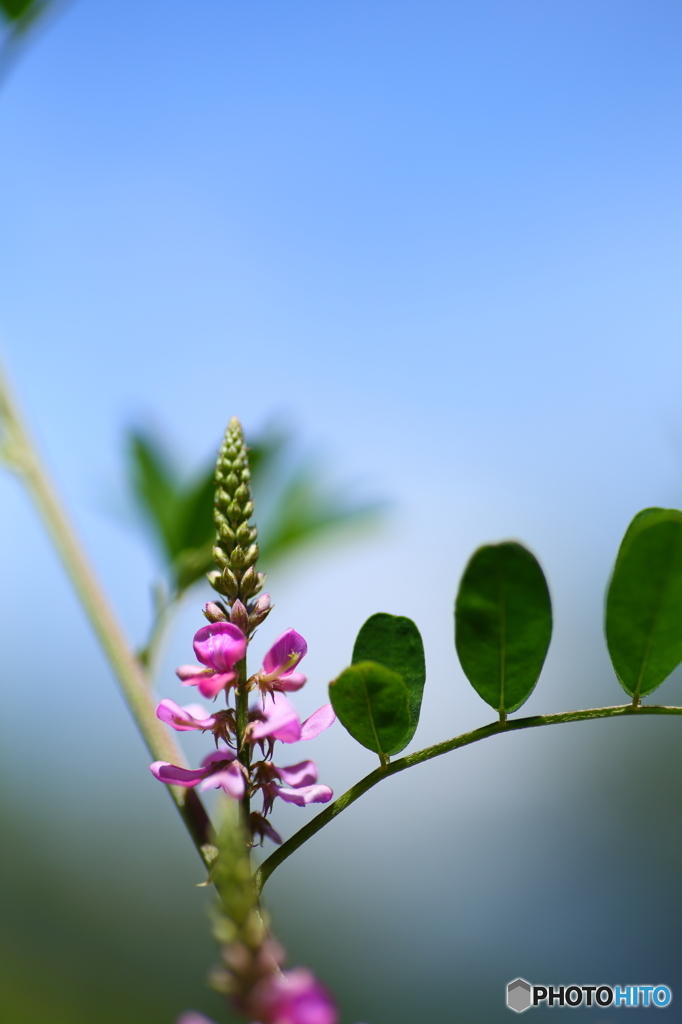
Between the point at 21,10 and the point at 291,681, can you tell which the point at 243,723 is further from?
the point at 21,10

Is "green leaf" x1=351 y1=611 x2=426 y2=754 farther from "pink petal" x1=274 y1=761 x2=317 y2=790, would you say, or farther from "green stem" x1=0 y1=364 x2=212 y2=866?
"green stem" x1=0 y1=364 x2=212 y2=866

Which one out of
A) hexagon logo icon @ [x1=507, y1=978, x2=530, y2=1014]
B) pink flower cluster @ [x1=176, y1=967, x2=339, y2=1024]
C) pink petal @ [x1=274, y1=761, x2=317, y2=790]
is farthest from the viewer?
hexagon logo icon @ [x1=507, y1=978, x2=530, y2=1014]

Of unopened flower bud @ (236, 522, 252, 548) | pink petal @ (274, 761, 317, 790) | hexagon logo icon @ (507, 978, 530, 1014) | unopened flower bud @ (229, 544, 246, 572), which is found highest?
unopened flower bud @ (236, 522, 252, 548)

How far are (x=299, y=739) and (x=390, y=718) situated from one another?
162 millimetres

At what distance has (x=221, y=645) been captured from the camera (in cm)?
102

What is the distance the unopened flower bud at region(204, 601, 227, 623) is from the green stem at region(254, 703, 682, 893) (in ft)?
0.87

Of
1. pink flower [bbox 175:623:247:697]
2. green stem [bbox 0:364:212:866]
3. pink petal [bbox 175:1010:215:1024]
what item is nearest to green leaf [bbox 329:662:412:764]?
pink flower [bbox 175:623:247:697]

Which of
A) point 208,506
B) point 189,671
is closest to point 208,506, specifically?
point 208,506

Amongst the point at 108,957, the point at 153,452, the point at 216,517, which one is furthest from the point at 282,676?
the point at 108,957

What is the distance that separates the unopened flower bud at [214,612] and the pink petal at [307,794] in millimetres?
233

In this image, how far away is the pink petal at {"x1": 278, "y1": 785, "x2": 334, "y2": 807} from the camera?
42.1 inches

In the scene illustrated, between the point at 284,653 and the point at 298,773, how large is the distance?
157 mm

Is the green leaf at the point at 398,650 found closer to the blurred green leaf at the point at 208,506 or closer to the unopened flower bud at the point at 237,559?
the unopened flower bud at the point at 237,559

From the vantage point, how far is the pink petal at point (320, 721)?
1159mm
